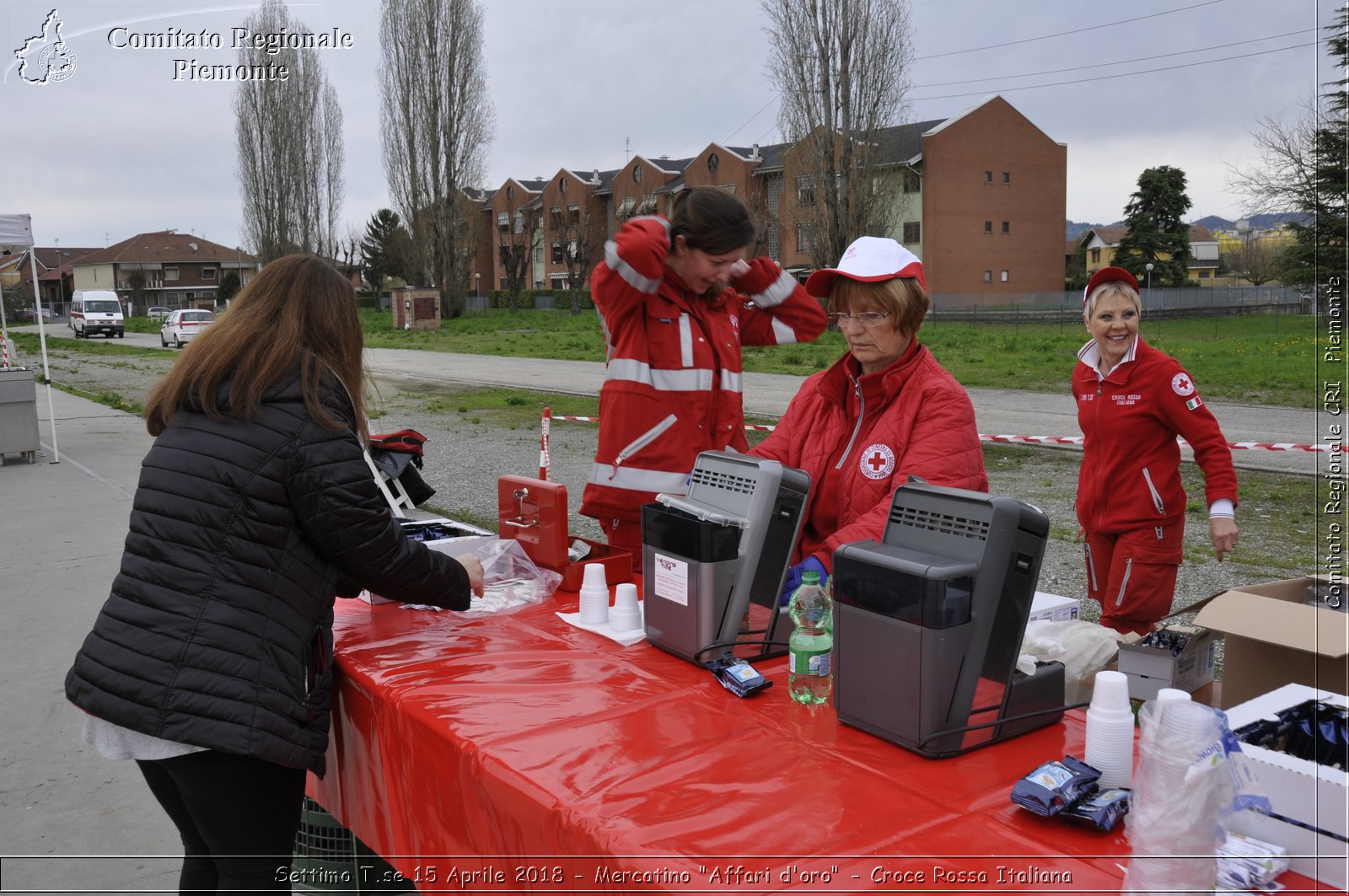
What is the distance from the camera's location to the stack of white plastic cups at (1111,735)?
5.00ft

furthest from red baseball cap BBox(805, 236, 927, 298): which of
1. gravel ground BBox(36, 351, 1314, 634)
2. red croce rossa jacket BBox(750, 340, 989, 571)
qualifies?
gravel ground BBox(36, 351, 1314, 634)

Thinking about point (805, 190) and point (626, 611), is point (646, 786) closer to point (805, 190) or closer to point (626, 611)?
point (626, 611)

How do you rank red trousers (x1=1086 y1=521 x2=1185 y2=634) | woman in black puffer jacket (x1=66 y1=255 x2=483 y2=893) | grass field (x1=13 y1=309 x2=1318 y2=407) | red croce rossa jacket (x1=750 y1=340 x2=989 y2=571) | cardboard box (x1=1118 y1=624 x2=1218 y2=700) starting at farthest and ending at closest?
grass field (x1=13 y1=309 x2=1318 y2=407) → red trousers (x1=1086 y1=521 x2=1185 y2=634) → red croce rossa jacket (x1=750 y1=340 x2=989 y2=571) → cardboard box (x1=1118 y1=624 x2=1218 y2=700) → woman in black puffer jacket (x1=66 y1=255 x2=483 y2=893)

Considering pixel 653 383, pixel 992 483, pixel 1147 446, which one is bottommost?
pixel 992 483

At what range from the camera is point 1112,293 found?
3342 millimetres

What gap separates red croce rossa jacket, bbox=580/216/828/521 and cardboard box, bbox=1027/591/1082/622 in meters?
1.04

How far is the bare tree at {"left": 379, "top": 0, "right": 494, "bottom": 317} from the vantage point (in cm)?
3956

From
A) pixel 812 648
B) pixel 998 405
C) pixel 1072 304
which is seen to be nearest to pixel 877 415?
pixel 812 648

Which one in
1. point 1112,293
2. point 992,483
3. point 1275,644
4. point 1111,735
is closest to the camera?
point 1111,735

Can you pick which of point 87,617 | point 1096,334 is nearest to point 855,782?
point 1096,334

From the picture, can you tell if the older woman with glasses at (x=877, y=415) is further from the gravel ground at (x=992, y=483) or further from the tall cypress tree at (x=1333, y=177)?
the gravel ground at (x=992, y=483)

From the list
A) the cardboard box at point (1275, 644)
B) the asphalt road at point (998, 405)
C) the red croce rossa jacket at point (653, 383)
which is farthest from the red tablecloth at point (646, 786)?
the asphalt road at point (998, 405)

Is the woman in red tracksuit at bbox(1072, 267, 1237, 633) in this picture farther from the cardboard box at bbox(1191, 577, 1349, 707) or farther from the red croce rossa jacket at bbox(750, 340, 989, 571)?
the cardboard box at bbox(1191, 577, 1349, 707)

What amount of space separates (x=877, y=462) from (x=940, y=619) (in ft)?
2.83
